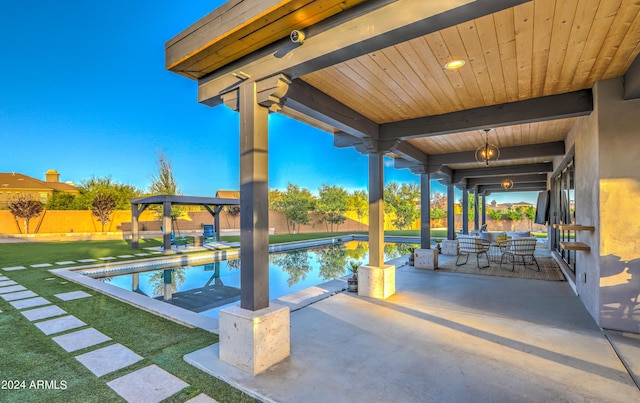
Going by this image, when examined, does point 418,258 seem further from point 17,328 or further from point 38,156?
point 38,156

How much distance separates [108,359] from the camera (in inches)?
98.4

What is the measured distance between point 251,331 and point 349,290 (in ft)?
8.99

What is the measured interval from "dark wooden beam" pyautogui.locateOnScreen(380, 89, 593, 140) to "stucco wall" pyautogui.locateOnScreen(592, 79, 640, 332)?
201 millimetres

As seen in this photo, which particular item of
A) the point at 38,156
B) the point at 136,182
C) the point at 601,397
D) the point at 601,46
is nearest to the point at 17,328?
the point at 601,397

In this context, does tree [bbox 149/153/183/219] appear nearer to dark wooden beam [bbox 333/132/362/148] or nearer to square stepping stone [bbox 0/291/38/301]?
square stepping stone [bbox 0/291/38/301]

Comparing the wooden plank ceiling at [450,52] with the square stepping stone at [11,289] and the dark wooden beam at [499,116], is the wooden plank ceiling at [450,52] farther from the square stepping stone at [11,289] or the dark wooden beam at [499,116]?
the square stepping stone at [11,289]

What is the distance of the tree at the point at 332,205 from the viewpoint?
21.3 meters

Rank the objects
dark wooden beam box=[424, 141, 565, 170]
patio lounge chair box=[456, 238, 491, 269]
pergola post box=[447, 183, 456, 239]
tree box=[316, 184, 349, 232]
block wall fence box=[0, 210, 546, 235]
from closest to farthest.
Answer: dark wooden beam box=[424, 141, 565, 170], patio lounge chair box=[456, 238, 491, 269], pergola post box=[447, 183, 456, 239], block wall fence box=[0, 210, 546, 235], tree box=[316, 184, 349, 232]

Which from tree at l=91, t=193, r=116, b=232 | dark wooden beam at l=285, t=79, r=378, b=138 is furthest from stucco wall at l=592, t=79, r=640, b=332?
tree at l=91, t=193, r=116, b=232

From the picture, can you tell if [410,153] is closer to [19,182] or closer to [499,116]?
[499,116]

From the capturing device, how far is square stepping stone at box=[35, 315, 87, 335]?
10.2ft

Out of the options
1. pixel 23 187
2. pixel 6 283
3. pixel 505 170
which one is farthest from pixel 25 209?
pixel 505 170

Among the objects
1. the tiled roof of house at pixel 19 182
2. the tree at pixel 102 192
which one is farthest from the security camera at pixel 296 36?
the tiled roof of house at pixel 19 182

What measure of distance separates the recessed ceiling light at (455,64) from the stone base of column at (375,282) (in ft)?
9.51
